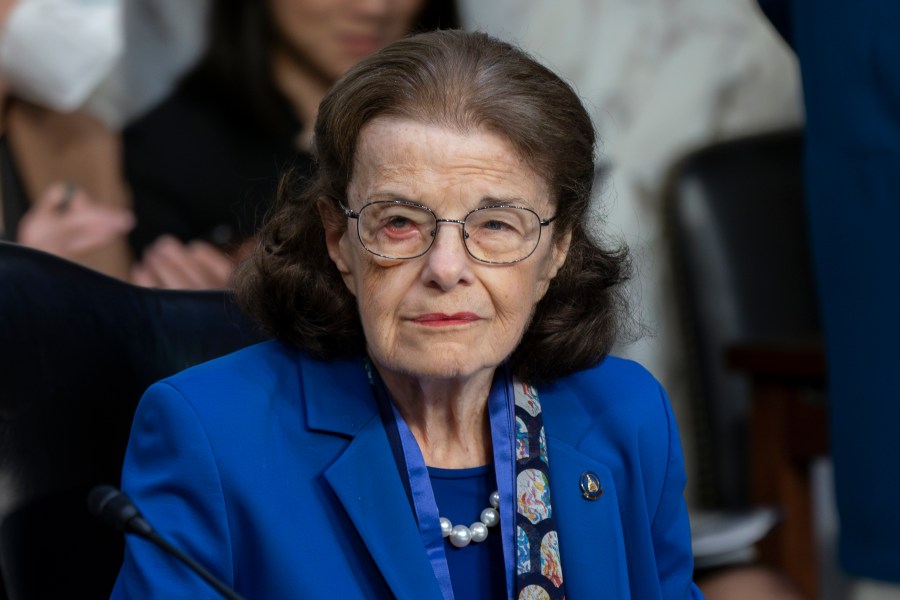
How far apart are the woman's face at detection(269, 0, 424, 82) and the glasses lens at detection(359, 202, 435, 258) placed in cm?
146

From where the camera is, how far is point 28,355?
54.8 inches

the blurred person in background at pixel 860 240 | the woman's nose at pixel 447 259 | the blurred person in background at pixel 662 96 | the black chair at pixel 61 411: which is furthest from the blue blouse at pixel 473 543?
the blurred person in background at pixel 662 96

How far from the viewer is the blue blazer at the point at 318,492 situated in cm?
125

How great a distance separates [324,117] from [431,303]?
272 mm

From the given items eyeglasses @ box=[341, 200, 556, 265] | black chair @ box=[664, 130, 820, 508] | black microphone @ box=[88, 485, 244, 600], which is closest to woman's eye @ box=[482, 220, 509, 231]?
eyeglasses @ box=[341, 200, 556, 265]

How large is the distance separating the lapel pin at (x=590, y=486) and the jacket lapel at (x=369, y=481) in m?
0.22

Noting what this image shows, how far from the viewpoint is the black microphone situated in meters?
1.09

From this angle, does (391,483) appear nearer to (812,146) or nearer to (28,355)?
(28,355)

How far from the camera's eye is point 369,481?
4.38 ft

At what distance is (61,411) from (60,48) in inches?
52.4

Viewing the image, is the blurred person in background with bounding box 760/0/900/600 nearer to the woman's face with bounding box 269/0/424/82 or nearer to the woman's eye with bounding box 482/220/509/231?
the woman's eye with bounding box 482/220/509/231

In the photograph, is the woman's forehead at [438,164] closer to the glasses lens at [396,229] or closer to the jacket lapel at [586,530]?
the glasses lens at [396,229]

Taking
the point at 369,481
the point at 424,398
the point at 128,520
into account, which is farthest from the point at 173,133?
the point at 128,520

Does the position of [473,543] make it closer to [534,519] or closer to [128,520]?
[534,519]
